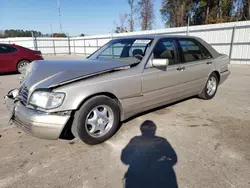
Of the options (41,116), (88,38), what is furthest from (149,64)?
(88,38)

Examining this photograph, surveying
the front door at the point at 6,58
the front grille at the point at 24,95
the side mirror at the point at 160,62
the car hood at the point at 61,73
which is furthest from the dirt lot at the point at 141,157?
the front door at the point at 6,58

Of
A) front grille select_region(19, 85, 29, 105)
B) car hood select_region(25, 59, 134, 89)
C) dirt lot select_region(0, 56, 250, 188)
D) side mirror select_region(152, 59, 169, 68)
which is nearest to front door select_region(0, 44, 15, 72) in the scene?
dirt lot select_region(0, 56, 250, 188)

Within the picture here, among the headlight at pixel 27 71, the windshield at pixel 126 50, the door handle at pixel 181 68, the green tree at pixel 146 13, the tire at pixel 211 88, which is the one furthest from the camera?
the green tree at pixel 146 13

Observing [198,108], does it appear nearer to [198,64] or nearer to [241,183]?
[198,64]

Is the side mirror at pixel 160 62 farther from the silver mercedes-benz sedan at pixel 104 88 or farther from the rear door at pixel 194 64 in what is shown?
the rear door at pixel 194 64

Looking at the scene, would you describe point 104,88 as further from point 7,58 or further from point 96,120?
Answer: point 7,58

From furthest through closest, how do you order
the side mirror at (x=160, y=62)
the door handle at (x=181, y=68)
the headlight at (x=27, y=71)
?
the door handle at (x=181, y=68), the headlight at (x=27, y=71), the side mirror at (x=160, y=62)

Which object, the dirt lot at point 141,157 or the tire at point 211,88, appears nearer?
the dirt lot at point 141,157

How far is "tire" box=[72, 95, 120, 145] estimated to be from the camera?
250 centimetres

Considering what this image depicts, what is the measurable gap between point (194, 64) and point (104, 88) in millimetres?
2327

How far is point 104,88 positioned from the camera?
8.55 ft

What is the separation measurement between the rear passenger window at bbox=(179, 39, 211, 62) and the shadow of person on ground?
6.23 ft

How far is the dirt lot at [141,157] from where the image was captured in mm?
2020

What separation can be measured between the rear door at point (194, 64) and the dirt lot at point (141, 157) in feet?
2.75
